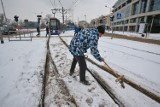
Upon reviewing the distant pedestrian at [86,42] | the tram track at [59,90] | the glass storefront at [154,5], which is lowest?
the tram track at [59,90]

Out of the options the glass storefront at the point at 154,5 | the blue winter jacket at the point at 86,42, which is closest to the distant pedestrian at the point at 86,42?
the blue winter jacket at the point at 86,42

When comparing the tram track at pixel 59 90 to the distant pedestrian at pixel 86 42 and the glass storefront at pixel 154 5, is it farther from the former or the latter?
the glass storefront at pixel 154 5

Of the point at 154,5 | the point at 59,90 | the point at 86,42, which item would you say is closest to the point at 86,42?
the point at 86,42

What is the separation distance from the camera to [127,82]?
164 inches

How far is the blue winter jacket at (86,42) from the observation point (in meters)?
3.27

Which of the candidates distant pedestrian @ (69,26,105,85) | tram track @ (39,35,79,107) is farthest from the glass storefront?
tram track @ (39,35,79,107)

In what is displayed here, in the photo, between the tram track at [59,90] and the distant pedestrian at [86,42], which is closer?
the tram track at [59,90]

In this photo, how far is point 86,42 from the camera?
3.44 m

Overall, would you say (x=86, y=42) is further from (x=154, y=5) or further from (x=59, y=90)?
(x=154, y=5)

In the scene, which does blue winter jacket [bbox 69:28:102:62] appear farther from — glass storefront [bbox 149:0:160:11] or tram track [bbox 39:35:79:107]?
glass storefront [bbox 149:0:160:11]

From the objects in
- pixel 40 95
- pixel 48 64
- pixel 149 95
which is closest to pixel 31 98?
pixel 40 95

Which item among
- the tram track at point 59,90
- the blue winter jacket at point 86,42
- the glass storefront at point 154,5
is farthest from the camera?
the glass storefront at point 154,5

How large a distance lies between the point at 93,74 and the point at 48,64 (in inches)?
→ 90.4

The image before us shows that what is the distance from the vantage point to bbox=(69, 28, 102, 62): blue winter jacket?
129 inches
